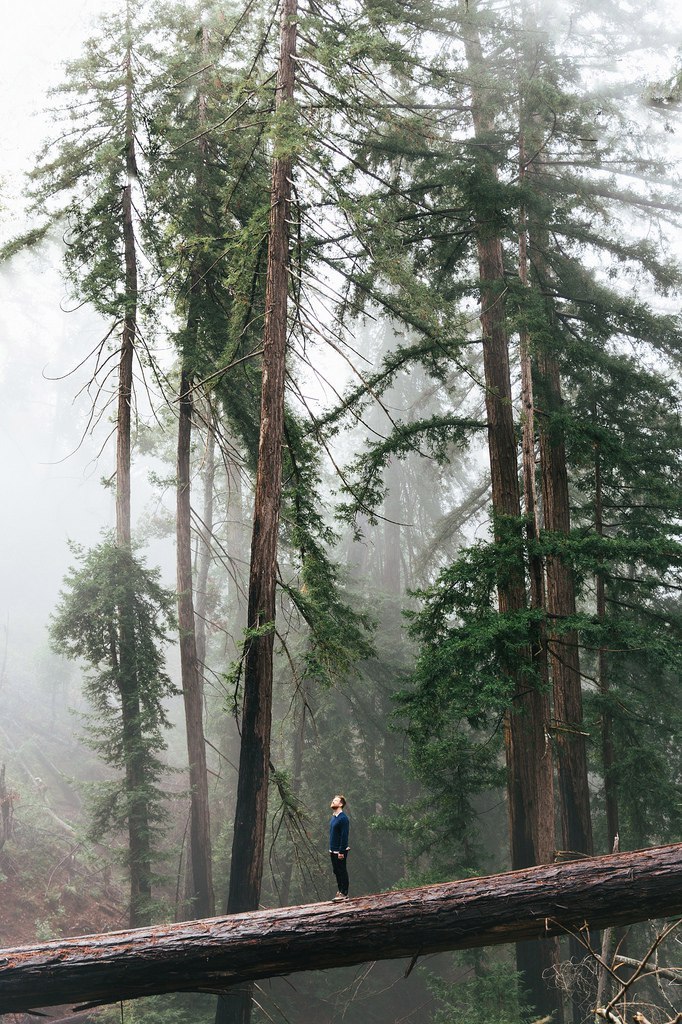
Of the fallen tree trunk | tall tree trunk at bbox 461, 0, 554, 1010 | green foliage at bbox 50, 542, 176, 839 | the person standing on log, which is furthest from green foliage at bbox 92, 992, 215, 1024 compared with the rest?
the person standing on log

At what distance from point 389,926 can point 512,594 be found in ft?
16.2

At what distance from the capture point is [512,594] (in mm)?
9500

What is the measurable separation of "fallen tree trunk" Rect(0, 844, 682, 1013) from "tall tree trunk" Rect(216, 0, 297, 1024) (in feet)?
4.61

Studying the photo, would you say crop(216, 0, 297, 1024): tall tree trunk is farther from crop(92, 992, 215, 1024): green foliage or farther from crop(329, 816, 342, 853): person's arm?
crop(92, 992, 215, 1024): green foliage

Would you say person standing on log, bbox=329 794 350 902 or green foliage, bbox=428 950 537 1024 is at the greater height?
person standing on log, bbox=329 794 350 902

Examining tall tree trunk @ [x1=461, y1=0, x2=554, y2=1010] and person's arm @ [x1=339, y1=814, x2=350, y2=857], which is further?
tall tree trunk @ [x1=461, y1=0, x2=554, y2=1010]

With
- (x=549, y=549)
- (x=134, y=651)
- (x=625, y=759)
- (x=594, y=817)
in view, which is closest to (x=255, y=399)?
(x=134, y=651)

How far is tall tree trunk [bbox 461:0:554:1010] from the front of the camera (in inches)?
356

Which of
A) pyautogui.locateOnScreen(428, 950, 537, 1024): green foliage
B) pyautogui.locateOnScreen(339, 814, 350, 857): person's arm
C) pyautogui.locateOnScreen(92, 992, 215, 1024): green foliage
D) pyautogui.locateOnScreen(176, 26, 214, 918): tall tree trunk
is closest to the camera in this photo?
pyautogui.locateOnScreen(339, 814, 350, 857): person's arm

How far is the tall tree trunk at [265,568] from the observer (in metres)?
7.43

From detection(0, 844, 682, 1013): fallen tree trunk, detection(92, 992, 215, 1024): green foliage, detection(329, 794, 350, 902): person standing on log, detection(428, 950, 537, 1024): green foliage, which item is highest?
detection(329, 794, 350, 902): person standing on log

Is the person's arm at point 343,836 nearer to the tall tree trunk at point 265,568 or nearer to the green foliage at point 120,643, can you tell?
the tall tree trunk at point 265,568

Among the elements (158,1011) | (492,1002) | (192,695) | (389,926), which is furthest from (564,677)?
(158,1011)

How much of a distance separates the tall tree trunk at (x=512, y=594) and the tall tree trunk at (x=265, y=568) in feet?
8.63
